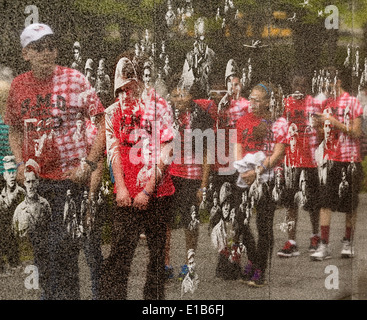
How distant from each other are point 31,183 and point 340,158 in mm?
2658

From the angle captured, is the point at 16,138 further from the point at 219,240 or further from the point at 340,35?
the point at 340,35

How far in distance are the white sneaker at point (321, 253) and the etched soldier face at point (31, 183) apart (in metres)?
2.42

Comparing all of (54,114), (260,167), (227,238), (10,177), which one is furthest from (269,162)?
(10,177)

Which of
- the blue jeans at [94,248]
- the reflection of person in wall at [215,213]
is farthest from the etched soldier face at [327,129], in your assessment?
the blue jeans at [94,248]

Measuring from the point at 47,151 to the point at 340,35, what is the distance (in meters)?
2.69

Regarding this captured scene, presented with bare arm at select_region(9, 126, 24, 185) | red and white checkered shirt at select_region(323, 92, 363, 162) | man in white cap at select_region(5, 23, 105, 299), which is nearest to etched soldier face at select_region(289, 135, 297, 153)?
red and white checkered shirt at select_region(323, 92, 363, 162)

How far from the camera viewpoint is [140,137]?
535 cm

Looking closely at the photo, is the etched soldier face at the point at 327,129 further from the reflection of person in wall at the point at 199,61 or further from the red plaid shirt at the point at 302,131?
the reflection of person in wall at the point at 199,61

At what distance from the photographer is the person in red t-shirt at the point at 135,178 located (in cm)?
529

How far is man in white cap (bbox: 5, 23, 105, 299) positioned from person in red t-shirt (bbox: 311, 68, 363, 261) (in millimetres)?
1978

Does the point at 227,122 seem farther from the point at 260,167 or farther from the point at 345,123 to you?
the point at 345,123

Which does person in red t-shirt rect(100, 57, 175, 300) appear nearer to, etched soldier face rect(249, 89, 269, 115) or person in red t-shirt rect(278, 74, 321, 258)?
etched soldier face rect(249, 89, 269, 115)

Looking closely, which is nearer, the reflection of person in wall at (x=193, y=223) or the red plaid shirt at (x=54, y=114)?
the red plaid shirt at (x=54, y=114)
